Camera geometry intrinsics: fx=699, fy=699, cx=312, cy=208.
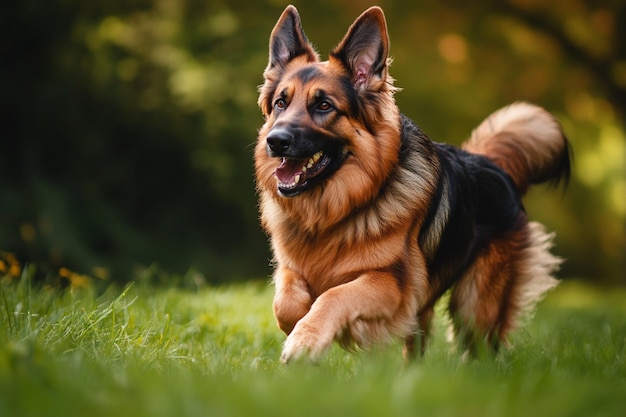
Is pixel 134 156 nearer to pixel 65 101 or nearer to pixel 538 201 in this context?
pixel 65 101

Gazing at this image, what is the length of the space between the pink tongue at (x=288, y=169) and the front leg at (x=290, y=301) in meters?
0.61

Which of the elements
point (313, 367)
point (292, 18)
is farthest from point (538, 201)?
point (313, 367)

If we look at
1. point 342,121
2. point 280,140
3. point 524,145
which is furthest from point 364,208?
point 524,145

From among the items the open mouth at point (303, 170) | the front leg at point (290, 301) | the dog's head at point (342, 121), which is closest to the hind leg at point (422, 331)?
the front leg at point (290, 301)

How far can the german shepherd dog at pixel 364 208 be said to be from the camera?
412 cm

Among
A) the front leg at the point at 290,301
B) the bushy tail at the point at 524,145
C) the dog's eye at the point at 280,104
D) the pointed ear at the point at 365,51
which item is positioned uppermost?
the pointed ear at the point at 365,51

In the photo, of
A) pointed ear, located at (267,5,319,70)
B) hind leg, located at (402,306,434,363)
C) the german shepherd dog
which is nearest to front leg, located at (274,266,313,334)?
the german shepherd dog

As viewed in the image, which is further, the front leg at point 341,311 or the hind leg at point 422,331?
the hind leg at point 422,331

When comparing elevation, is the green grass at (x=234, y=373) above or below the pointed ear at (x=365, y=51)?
below

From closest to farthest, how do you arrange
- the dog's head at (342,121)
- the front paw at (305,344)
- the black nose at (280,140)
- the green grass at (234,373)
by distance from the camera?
the green grass at (234,373) → the front paw at (305,344) → the black nose at (280,140) → the dog's head at (342,121)

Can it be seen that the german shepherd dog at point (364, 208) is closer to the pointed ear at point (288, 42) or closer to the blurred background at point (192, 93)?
the pointed ear at point (288, 42)

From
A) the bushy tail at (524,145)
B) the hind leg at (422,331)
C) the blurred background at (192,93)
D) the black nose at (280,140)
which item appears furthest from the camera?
the blurred background at (192,93)

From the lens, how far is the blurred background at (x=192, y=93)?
12.4m

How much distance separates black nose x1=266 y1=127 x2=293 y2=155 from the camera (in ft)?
13.4
